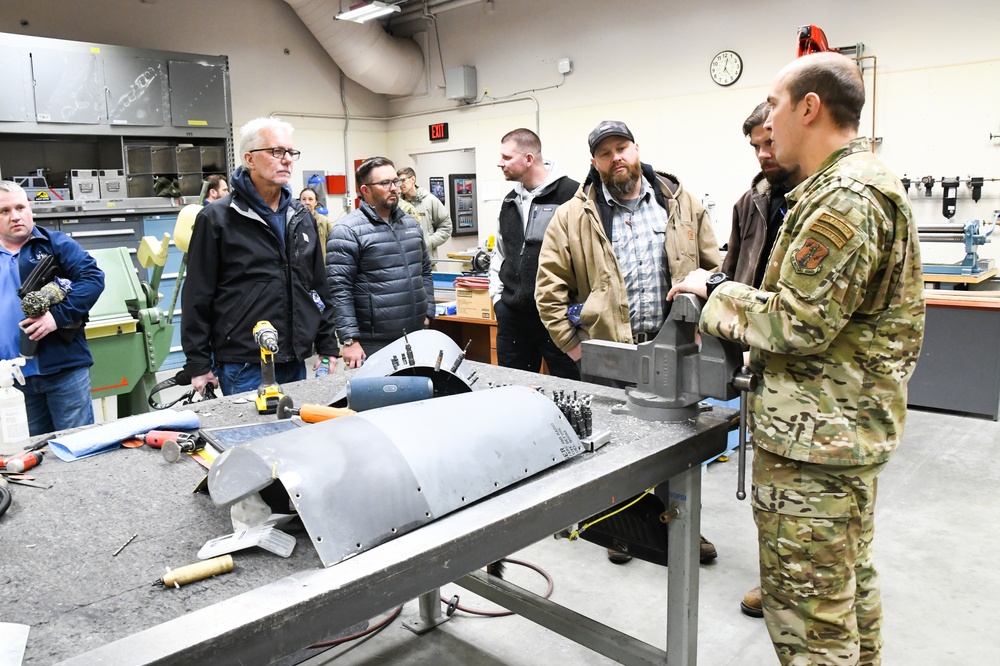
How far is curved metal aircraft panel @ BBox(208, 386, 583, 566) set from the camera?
1.07m

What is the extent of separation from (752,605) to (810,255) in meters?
1.31

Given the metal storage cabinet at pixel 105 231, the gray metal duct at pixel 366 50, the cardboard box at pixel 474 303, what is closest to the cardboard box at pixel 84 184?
the metal storage cabinet at pixel 105 231

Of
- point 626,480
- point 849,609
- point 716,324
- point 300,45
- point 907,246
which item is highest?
point 300,45

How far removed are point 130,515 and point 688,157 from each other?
5.65 metres

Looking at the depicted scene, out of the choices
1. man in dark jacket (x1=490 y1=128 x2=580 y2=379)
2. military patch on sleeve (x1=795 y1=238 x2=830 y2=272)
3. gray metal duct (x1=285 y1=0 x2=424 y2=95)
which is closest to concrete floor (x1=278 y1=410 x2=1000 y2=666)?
man in dark jacket (x1=490 y1=128 x2=580 y2=379)

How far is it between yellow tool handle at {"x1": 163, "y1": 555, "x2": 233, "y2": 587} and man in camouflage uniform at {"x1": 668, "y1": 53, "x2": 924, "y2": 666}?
993mm

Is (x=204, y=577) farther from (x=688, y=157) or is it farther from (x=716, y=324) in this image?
(x=688, y=157)

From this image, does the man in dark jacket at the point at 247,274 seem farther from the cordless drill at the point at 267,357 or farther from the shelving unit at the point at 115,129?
the shelving unit at the point at 115,129

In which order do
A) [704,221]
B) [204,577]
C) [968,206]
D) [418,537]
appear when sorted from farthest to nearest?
[968,206]
[704,221]
[418,537]
[204,577]

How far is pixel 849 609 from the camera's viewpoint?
150 cm

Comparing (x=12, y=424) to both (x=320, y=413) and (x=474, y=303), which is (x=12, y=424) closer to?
(x=320, y=413)

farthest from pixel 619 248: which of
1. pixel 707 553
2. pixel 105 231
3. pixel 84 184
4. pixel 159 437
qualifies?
pixel 84 184

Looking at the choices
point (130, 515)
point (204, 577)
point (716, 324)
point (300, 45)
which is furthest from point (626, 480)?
point (300, 45)

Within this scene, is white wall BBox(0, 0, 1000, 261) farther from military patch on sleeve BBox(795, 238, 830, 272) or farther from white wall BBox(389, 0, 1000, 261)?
military patch on sleeve BBox(795, 238, 830, 272)
